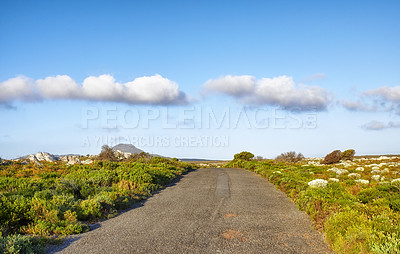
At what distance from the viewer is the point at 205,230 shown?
809cm

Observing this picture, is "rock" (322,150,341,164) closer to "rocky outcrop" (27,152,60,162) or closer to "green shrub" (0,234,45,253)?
"rocky outcrop" (27,152,60,162)

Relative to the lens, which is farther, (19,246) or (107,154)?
(107,154)

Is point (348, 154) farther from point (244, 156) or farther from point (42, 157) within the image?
point (42, 157)

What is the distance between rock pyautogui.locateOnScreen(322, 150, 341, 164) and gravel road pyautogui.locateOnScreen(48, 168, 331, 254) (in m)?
36.2

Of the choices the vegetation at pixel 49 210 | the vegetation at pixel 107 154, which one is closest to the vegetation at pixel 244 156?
the vegetation at pixel 107 154

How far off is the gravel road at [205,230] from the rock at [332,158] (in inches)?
1426

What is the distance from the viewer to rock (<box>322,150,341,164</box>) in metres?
44.6

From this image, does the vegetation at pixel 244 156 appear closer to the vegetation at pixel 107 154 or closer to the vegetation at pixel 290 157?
the vegetation at pixel 290 157

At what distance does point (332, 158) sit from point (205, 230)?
43.1m

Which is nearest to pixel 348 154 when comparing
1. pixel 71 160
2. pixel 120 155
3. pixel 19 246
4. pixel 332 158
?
pixel 332 158

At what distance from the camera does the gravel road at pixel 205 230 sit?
22.2ft

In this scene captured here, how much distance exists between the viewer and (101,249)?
22.1 ft

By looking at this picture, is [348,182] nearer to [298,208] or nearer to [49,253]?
[298,208]

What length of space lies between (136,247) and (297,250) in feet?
13.3
